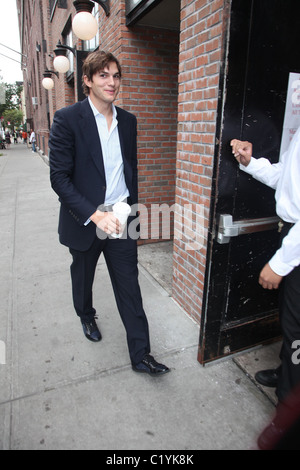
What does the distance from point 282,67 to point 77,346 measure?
2.52 meters

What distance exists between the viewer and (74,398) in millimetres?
2092

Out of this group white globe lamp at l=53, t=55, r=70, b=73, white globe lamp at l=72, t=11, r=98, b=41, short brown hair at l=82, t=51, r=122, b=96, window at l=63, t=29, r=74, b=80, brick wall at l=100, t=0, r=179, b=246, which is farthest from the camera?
window at l=63, t=29, r=74, b=80

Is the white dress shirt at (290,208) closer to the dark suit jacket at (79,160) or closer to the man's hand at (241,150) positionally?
the man's hand at (241,150)

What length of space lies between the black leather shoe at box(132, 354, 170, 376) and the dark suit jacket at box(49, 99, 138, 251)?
38.0 inches

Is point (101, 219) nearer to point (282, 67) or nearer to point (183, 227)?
point (183, 227)

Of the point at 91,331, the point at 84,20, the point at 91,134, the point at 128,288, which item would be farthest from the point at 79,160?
the point at 84,20

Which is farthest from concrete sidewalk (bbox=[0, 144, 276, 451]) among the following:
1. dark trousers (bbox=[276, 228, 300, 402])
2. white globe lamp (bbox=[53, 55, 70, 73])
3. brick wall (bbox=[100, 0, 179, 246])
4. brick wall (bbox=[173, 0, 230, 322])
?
white globe lamp (bbox=[53, 55, 70, 73])

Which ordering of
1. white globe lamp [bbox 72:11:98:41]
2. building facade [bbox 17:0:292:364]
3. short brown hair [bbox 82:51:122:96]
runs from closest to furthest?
short brown hair [bbox 82:51:122:96] < building facade [bbox 17:0:292:364] < white globe lamp [bbox 72:11:98:41]

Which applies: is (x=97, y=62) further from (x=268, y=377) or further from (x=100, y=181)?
(x=268, y=377)

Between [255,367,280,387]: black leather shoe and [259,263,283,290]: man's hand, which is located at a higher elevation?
[259,263,283,290]: man's hand

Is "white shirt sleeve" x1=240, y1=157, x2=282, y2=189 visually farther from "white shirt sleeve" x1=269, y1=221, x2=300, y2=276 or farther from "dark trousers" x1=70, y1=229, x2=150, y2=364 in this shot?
"dark trousers" x1=70, y1=229, x2=150, y2=364

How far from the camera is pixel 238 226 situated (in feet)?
6.66

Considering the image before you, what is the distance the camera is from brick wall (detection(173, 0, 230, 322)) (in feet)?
7.48
